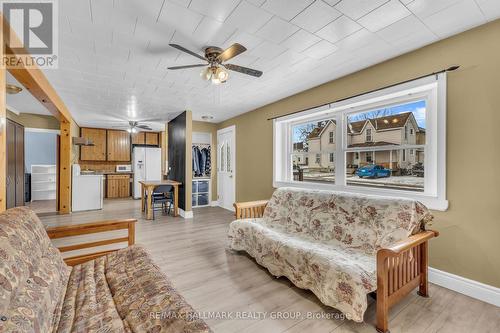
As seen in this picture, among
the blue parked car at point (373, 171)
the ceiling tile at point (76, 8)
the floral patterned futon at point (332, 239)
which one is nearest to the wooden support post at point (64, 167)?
the ceiling tile at point (76, 8)

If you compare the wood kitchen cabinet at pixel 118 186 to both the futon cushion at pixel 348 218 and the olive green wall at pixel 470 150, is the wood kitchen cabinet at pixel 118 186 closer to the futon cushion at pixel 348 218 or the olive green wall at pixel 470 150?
the futon cushion at pixel 348 218

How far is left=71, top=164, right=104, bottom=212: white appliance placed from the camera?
531 cm

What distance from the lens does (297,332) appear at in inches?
63.5

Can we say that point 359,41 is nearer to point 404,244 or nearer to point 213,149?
point 404,244

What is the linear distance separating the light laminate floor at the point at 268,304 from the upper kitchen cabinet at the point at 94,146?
5.87 meters

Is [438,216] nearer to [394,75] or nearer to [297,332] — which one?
[394,75]

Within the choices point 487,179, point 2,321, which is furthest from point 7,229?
point 487,179

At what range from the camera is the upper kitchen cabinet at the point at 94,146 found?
7266 mm

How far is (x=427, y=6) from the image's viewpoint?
1.71m

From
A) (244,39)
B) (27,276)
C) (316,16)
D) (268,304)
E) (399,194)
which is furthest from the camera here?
(399,194)

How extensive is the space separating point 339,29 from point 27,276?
270cm

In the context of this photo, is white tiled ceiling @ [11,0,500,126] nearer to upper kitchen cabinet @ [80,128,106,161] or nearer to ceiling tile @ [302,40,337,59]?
ceiling tile @ [302,40,337,59]

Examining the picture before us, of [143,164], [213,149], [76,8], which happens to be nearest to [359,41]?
[76,8]

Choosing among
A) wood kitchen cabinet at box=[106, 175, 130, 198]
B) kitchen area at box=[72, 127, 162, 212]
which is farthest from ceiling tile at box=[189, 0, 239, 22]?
wood kitchen cabinet at box=[106, 175, 130, 198]
